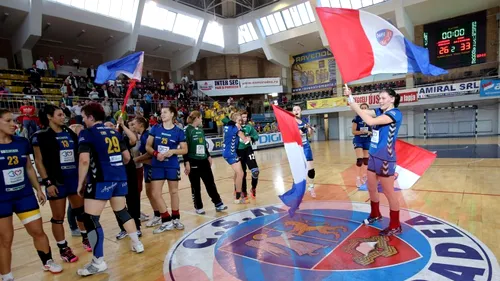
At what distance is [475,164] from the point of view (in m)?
8.45

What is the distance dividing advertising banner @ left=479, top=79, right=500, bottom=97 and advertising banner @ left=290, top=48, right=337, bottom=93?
1173cm

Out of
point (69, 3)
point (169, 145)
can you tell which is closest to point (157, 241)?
point (169, 145)

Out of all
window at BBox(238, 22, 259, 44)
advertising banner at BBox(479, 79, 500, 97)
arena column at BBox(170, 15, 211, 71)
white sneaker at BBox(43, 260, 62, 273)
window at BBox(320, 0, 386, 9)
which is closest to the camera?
white sneaker at BBox(43, 260, 62, 273)

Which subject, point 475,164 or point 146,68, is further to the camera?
point 146,68

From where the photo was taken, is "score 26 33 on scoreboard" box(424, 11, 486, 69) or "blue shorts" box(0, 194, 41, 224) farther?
"score 26 33 on scoreboard" box(424, 11, 486, 69)

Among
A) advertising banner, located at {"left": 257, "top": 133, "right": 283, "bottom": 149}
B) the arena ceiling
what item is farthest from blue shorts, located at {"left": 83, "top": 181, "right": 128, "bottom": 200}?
the arena ceiling

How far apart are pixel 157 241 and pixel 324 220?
8.54 ft

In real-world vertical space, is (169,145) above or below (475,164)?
above

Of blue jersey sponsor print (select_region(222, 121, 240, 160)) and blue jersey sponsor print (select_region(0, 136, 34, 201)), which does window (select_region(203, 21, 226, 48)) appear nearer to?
blue jersey sponsor print (select_region(222, 121, 240, 160))

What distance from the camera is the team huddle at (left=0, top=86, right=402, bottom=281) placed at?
307 cm

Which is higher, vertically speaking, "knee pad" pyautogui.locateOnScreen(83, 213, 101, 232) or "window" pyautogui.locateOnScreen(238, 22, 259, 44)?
"window" pyautogui.locateOnScreen(238, 22, 259, 44)

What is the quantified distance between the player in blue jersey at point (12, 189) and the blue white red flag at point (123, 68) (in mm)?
2488

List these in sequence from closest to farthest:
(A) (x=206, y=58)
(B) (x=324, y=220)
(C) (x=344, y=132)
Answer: (B) (x=324, y=220), (C) (x=344, y=132), (A) (x=206, y=58)

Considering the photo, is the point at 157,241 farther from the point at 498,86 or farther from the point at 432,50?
the point at 432,50
